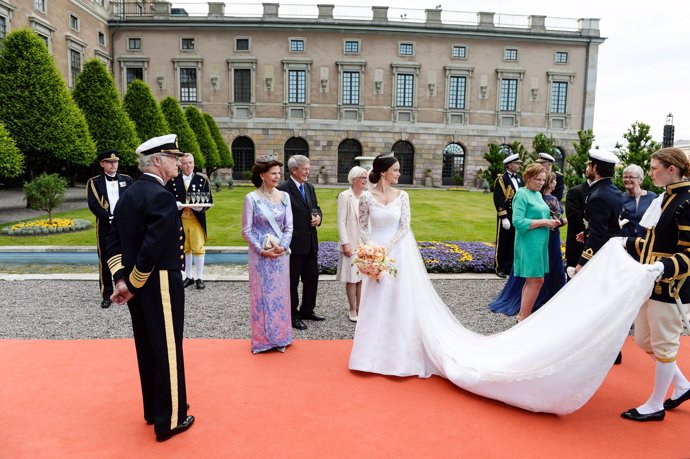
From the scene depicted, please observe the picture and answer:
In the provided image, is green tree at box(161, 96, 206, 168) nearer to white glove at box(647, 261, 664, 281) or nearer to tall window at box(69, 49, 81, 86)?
tall window at box(69, 49, 81, 86)

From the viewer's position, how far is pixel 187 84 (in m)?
41.6

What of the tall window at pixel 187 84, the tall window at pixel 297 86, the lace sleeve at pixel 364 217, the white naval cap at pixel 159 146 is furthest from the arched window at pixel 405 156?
the white naval cap at pixel 159 146

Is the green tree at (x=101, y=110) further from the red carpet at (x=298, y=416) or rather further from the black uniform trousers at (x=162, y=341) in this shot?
the black uniform trousers at (x=162, y=341)

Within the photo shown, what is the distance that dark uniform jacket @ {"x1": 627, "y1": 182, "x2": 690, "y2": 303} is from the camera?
3863 millimetres

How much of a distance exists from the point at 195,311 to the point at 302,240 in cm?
207

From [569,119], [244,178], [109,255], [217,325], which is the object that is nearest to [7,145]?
[217,325]

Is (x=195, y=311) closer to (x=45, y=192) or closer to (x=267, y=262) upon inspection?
(x=267, y=262)

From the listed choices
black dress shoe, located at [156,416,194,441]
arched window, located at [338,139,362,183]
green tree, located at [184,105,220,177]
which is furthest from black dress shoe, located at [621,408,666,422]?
arched window, located at [338,139,362,183]

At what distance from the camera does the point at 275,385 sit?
15.5 feet

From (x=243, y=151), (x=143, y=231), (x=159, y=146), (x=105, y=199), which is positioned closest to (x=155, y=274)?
(x=143, y=231)

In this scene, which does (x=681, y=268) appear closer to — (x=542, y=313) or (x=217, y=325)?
(x=542, y=313)

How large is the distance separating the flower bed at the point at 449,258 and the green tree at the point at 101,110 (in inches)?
658

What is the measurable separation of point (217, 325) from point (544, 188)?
5338 mm

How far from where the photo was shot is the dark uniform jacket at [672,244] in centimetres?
386
